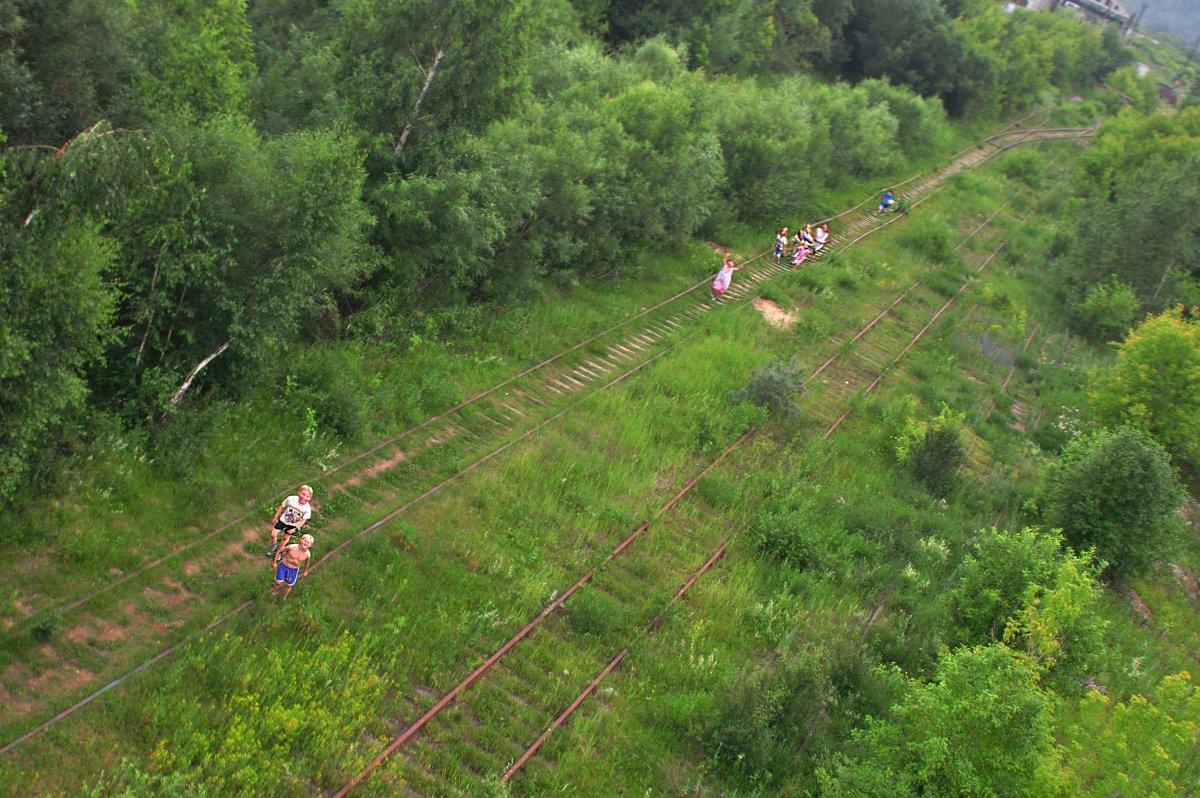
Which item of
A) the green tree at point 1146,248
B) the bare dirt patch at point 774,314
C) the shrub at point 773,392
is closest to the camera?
the shrub at point 773,392

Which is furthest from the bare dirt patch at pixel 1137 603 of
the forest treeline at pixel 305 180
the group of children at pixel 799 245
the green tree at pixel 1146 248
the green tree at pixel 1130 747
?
the green tree at pixel 1146 248

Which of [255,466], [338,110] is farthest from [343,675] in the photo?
[338,110]

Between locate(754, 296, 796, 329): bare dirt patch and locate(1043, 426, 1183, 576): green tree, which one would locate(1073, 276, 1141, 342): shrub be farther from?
locate(1043, 426, 1183, 576): green tree

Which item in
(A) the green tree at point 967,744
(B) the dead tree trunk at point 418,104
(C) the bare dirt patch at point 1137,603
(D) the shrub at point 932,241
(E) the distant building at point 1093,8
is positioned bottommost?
(E) the distant building at point 1093,8

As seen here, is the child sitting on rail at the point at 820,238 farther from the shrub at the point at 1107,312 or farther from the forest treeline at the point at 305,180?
the shrub at the point at 1107,312

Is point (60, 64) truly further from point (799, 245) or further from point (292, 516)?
point (799, 245)

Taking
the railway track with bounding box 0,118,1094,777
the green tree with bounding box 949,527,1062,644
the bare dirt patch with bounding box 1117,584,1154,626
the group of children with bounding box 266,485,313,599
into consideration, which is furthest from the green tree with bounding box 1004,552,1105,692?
the group of children with bounding box 266,485,313,599
